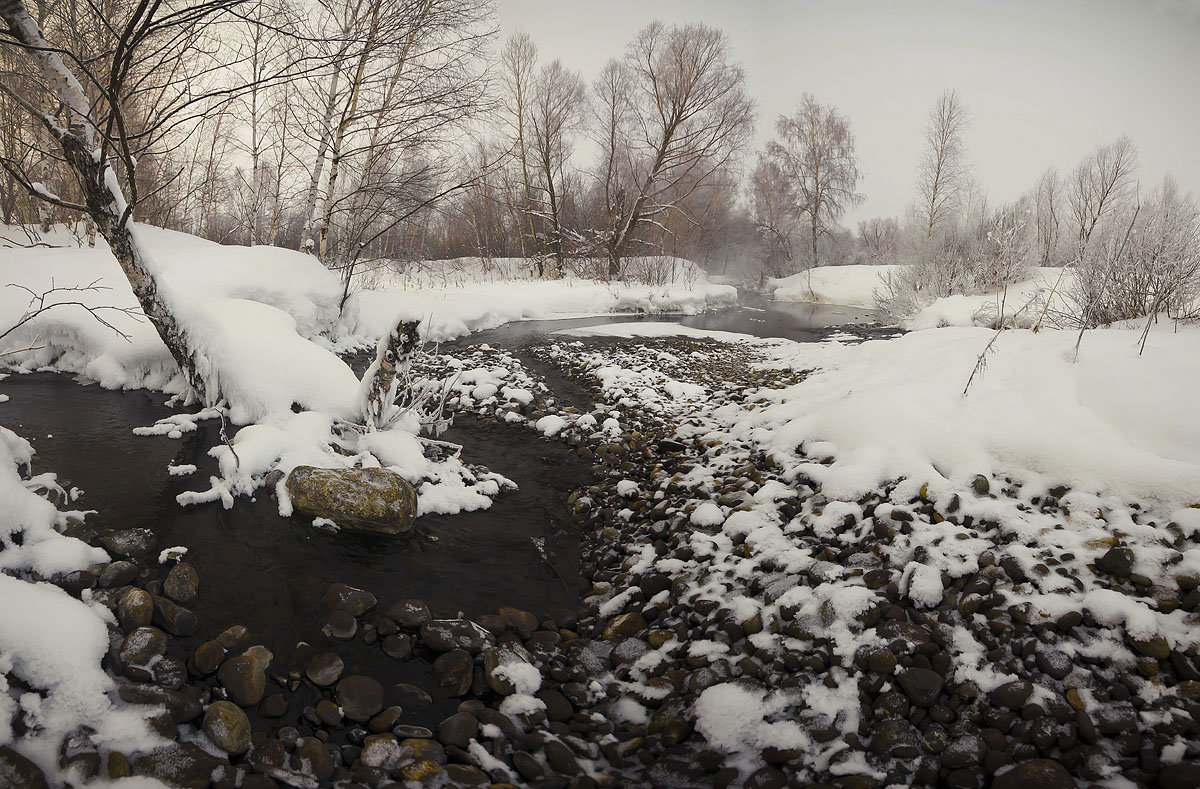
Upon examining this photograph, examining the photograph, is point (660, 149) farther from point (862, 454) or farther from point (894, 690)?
point (894, 690)

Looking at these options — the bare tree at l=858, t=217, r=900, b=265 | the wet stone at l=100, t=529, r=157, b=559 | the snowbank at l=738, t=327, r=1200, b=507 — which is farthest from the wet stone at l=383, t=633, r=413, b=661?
the bare tree at l=858, t=217, r=900, b=265

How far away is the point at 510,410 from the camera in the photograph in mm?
5656

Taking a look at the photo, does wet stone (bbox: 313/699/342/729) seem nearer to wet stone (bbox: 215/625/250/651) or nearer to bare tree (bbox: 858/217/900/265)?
wet stone (bbox: 215/625/250/651)

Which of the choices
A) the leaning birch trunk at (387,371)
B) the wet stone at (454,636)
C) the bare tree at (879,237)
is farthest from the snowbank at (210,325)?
the bare tree at (879,237)

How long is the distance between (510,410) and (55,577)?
3757 millimetres

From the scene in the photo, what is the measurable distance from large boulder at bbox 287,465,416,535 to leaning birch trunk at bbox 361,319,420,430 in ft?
2.81

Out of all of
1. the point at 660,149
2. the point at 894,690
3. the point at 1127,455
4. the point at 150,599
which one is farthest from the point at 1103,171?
the point at 150,599

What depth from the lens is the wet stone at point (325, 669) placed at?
2096 mm

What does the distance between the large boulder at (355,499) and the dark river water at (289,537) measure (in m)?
0.10

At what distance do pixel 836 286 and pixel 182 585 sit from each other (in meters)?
28.0

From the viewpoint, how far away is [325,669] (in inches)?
84.1

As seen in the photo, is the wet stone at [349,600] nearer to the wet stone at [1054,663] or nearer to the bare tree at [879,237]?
the wet stone at [1054,663]

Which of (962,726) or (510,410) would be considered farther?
(510,410)

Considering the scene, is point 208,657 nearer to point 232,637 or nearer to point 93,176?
point 232,637
